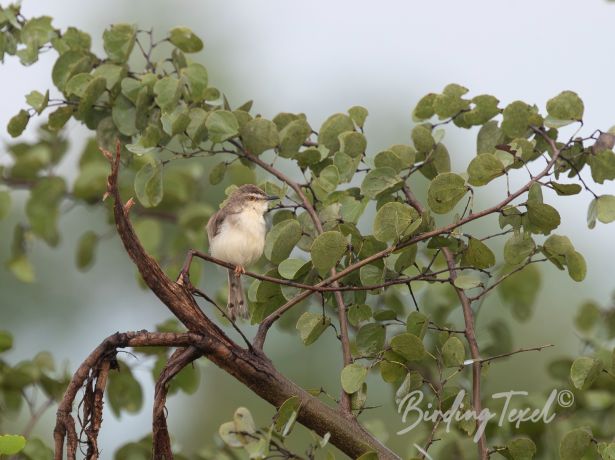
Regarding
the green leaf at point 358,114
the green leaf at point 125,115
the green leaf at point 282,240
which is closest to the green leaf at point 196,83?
the green leaf at point 125,115

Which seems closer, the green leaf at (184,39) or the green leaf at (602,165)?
the green leaf at (602,165)

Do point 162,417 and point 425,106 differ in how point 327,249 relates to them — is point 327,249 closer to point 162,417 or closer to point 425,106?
point 162,417

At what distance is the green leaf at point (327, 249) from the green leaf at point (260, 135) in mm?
809

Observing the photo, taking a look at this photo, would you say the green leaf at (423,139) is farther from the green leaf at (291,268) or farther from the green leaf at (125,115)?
the green leaf at (125,115)

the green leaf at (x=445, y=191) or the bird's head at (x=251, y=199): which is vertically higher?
the bird's head at (x=251, y=199)

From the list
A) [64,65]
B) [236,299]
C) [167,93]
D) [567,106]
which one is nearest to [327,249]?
[567,106]

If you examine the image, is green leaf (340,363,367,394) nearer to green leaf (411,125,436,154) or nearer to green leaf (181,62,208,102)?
green leaf (411,125,436,154)

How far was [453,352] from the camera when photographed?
3.16 metres

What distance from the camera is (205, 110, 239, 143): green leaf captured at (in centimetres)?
356

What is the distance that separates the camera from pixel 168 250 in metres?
5.75

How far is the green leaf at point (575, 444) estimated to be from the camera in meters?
3.10

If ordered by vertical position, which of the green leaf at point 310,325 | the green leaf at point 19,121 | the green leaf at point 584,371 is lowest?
the green leaf at point 584,371

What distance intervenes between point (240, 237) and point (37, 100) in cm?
139

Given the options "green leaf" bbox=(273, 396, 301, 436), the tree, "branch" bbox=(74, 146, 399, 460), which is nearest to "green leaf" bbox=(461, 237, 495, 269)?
the tree
